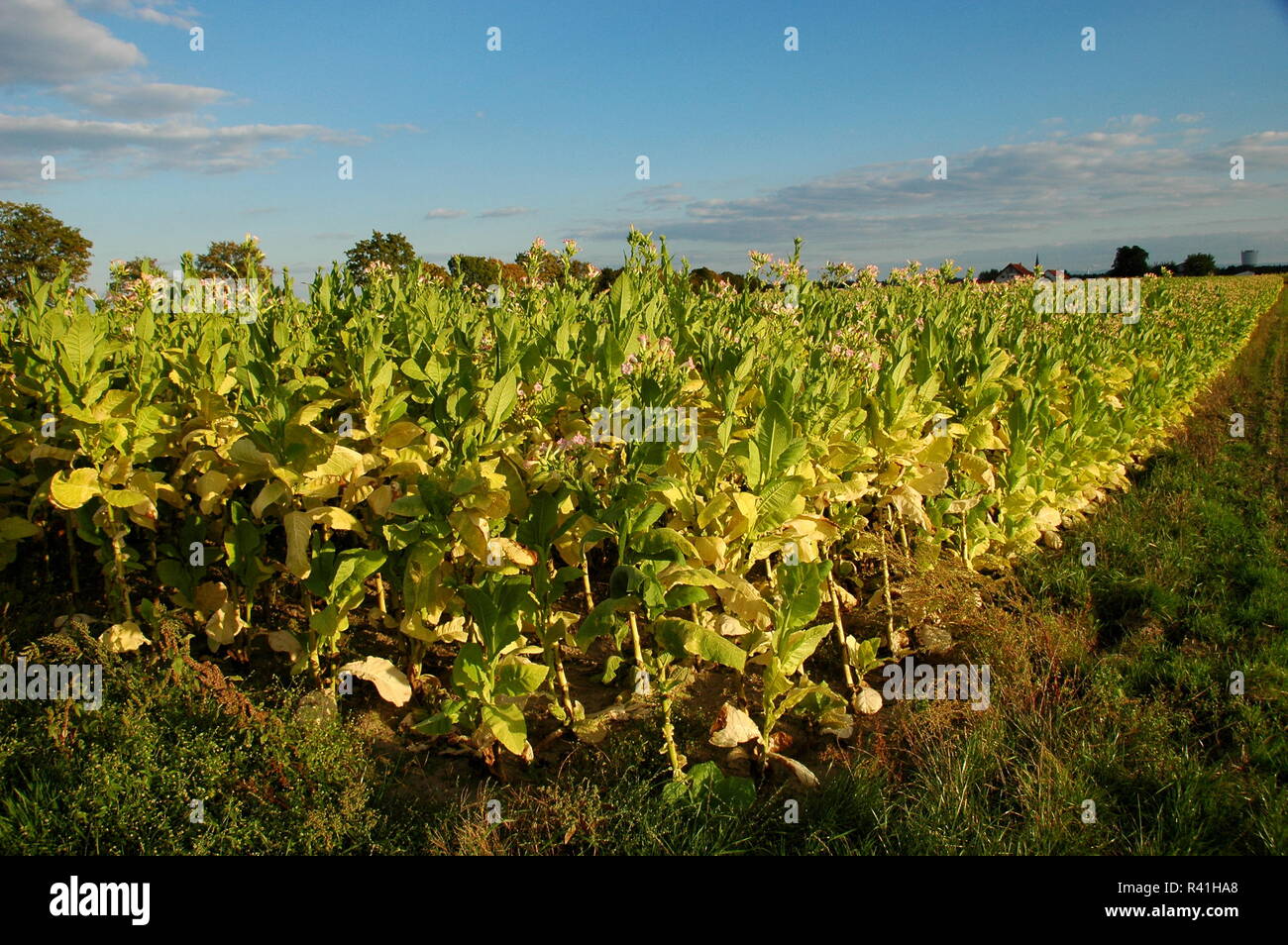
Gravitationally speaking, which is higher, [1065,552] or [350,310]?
[350,310]

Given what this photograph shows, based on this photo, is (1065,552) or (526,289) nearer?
(1065,552)

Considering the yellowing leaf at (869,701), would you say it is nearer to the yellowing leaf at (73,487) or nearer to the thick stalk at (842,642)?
the thick stalk at (842,642)

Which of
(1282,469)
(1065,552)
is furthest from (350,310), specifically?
(1282,469)

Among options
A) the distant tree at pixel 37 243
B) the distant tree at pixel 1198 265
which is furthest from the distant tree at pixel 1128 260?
the distant tree at pixel 37 243

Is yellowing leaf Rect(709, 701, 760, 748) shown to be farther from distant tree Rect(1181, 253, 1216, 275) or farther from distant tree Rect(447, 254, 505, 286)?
distant tree Rect(1181, 253, 1216, 275)

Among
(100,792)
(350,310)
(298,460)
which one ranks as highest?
(350,310)

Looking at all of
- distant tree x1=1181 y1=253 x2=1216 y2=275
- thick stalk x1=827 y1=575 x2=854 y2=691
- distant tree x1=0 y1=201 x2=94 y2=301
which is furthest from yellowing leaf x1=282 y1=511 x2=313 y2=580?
distant tree x1=1181 y1=253 x2=1216 y2=275

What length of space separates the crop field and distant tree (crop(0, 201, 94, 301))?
31175mm

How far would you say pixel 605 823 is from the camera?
2732mm

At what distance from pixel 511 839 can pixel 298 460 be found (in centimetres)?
157

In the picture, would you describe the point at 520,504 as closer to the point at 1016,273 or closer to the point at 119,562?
the point at 119,562

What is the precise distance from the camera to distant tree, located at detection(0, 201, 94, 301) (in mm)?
29406

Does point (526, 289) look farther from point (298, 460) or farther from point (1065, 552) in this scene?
point (1065, 552)
